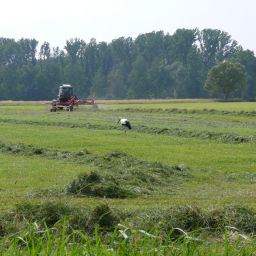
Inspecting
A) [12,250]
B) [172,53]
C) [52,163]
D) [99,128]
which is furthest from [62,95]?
[172,53]

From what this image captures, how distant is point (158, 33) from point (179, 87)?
3026 centimetres

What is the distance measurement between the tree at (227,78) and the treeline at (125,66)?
1187 centimetres

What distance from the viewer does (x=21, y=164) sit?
22.0m

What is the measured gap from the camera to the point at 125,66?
173500 millimetres

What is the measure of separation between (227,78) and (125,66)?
2121 inches

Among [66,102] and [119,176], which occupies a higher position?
[119,176]

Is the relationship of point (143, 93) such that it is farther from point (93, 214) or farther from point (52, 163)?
point (93, 214)

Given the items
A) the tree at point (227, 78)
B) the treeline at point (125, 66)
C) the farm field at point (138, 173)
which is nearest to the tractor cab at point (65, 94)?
the farm field at point (138, 173)

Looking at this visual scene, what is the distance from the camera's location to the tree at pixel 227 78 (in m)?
125

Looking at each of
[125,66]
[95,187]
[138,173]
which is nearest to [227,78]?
[125,66]

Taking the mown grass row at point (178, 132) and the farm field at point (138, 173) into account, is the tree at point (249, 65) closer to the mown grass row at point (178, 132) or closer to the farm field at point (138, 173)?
the mown grass row at point (178, 132)

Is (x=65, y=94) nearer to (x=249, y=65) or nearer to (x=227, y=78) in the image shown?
(x=227, y=78)

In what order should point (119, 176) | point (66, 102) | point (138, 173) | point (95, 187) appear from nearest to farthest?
point (95, 187) → point (119, 176) → point (138, 173) → point (66, 102)

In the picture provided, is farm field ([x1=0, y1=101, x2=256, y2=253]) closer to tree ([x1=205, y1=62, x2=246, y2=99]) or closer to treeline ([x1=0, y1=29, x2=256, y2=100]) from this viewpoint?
tree ([x1=205, y1=62, x2=246, y2=99])
